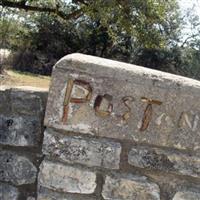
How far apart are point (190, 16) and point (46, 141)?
33.8 m

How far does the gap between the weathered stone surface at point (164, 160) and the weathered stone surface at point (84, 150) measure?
12cm

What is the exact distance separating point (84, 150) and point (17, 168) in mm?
478

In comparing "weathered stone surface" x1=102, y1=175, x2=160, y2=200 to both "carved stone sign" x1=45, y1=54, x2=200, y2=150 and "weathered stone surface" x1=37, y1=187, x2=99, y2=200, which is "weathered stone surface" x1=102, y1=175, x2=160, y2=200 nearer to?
"weathered stone surface" x1=37, y1=187, x2=99, y2=200

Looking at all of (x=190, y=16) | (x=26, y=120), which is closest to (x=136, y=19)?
(x=26, y=120)

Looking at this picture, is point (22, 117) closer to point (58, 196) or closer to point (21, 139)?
point (21, 139)

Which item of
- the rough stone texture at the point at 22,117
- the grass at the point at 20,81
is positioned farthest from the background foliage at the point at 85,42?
the rough stone texture at the point at 22,117

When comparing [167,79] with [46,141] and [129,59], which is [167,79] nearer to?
[46,141]

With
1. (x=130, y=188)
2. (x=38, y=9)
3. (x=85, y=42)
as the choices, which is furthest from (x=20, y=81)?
(x=130, y=188)

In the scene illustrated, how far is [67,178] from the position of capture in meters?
2.65

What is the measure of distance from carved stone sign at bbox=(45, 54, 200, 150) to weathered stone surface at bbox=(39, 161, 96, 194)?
0.23 m

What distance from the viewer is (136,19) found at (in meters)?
15.4

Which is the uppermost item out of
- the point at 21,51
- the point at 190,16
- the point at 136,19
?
the point at 190,16

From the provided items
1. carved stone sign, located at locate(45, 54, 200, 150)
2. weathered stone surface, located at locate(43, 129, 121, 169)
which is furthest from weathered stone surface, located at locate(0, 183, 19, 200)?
carved stone sign, located at locate(45, 54, 200, 150)

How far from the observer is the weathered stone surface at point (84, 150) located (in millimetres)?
2621
